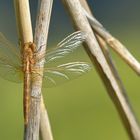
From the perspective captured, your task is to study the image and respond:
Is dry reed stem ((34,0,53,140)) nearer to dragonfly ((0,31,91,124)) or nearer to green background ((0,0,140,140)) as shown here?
dragonfly ((0,31,91,124))

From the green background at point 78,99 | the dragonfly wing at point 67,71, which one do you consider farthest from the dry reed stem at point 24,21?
the green background at point 78,99

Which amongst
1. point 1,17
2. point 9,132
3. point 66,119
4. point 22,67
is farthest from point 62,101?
point 22,67

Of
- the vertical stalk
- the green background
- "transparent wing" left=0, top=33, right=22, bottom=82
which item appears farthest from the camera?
the green background

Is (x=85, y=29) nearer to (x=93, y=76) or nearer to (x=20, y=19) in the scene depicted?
(x=20, y=19)

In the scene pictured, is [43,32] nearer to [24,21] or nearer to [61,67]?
[24,21]

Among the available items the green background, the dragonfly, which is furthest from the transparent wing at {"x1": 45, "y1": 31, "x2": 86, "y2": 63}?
the green background

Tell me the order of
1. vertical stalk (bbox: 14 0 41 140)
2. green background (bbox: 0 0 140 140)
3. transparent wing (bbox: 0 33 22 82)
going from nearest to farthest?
vertical stalk (bbox: 14 0 41 140)
transparent wing (bbox: 0 33 22 82)
green background (bbox: 0 0 140 140)

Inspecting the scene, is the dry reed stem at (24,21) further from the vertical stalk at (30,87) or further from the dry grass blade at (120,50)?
the dry grass blade at (120,50)

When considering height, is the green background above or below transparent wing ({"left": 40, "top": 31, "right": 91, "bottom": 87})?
above

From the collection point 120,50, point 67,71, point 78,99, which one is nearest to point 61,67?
point 67,71
